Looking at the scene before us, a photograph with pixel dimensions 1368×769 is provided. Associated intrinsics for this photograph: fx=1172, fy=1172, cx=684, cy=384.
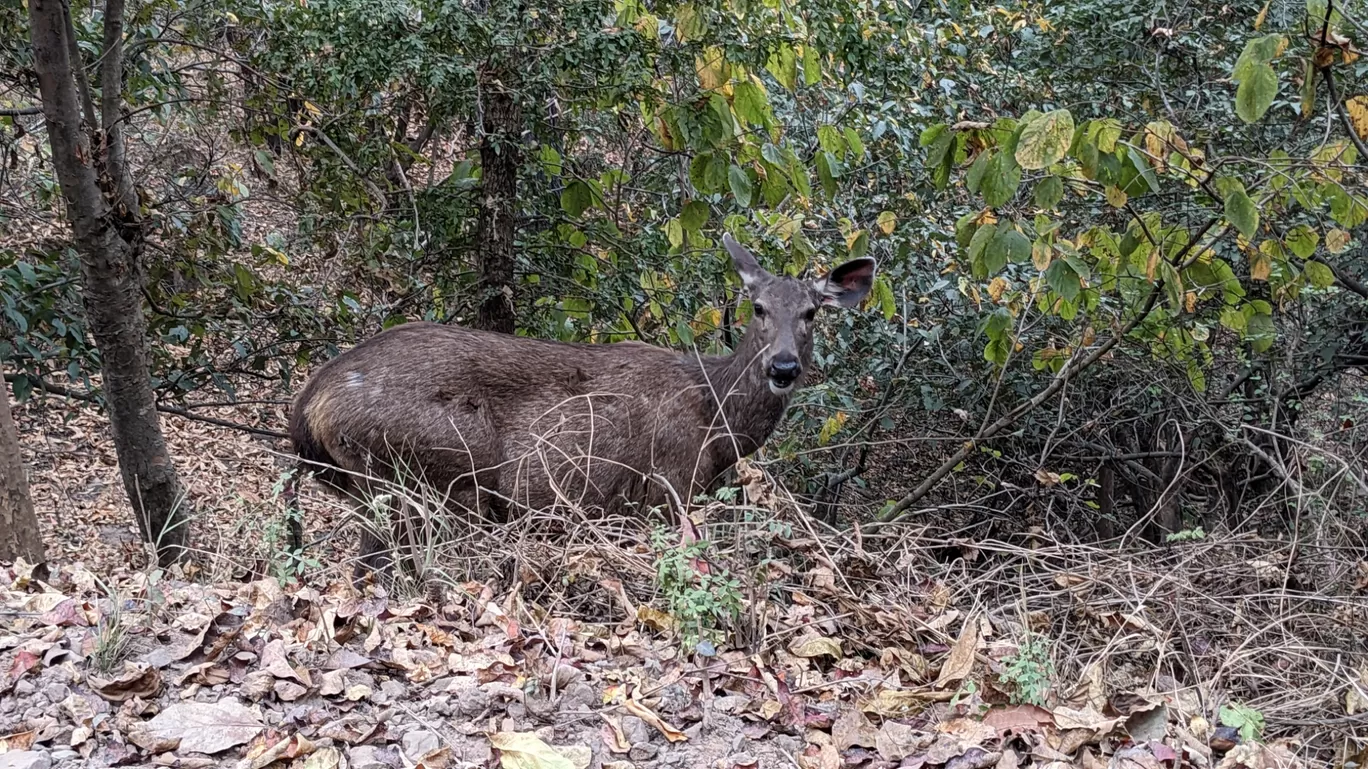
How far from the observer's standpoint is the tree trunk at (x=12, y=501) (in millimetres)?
5133

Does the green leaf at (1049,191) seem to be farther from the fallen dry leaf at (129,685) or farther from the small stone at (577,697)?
the fallen dry leaf at (129,685)

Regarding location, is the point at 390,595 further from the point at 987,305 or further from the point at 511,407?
the point at 987,305

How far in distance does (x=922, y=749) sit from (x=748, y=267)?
4.03 meters

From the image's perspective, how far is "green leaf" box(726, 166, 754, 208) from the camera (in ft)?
19.0

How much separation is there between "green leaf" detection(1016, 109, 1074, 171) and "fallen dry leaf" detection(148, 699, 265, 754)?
3.22m

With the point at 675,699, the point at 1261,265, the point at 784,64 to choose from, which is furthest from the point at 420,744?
the point at 1261,265

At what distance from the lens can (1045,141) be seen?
4324mm

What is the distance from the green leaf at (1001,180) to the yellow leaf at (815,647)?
180 centimetres

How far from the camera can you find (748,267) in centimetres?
712

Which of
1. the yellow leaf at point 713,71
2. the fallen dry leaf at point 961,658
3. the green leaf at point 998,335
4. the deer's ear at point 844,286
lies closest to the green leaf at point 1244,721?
the fallen dry leaf at point 961,658

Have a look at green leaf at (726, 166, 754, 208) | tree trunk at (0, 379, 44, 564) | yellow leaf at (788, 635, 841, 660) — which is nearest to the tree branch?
tree trunk at (0, 379, 44, 564)

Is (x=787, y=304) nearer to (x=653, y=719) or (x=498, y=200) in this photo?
(x=498, y=200)

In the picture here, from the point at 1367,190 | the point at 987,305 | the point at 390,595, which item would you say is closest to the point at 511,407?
the point at 390,595

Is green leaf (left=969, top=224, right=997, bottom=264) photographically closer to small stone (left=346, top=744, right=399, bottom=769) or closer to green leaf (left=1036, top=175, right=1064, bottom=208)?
green leaf (left=1036, top=175, right=1064, bottom=208)
